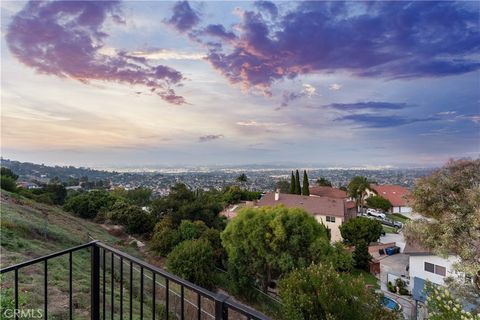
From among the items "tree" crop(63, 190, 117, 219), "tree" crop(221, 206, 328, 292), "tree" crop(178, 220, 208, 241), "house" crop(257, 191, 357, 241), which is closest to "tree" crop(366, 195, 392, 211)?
"house" crop(257, 191, 357, 241)

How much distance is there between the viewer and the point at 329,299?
7.69 metres

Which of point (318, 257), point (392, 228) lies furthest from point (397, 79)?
point (392, 228)

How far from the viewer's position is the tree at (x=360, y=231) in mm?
19547

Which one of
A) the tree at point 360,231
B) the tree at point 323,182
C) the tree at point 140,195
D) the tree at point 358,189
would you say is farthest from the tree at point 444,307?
the tree at point 323,182

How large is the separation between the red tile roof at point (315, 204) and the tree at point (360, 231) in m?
3.41

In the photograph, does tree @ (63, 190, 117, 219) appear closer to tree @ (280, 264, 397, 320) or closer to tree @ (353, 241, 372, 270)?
tree @ (280, 264, 397, 320)

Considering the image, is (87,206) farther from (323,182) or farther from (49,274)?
(323,182)

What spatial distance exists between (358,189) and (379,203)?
3494mm

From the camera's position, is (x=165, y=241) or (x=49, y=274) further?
(x=165, y=241)

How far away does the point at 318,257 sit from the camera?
41.5 ft

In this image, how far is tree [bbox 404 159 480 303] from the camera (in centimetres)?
856

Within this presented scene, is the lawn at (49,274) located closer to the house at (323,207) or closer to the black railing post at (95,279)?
the black railing post at (95,279)

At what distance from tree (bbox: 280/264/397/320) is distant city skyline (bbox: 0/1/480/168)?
6241 mm

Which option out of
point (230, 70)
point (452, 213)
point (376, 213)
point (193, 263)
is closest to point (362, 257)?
point (452, 213)
